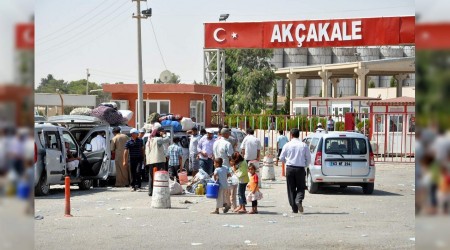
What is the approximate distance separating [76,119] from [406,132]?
1918cm

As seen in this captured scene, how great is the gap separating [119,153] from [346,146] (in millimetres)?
6202

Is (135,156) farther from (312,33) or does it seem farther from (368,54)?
(368,54)

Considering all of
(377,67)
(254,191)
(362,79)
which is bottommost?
(254,191)

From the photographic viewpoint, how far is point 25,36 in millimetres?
2053

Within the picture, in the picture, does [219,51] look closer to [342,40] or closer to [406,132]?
[342,40]

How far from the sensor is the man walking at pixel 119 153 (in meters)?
23.4

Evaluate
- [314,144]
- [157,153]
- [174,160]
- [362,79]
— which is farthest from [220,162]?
[362,79]

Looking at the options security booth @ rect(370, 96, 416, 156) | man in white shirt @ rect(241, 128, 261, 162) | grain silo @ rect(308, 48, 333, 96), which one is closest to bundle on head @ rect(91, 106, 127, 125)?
man in white shirt @ rect(241, 128, 261, 162)

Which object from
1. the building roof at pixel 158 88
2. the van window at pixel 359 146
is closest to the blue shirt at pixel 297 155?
the van window at pixel 359 146

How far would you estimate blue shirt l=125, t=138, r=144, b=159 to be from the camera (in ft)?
73.0

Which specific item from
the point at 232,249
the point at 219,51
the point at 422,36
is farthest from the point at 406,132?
the point at 422,36

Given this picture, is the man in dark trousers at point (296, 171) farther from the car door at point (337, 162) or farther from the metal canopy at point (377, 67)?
the metal canopy at point (377, 67)

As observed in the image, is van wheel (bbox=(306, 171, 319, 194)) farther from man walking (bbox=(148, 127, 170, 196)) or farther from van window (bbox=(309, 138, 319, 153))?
man walking (bbox=(148, 127, 170, 196))

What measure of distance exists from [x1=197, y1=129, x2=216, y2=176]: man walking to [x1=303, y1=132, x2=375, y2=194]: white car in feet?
9.08
